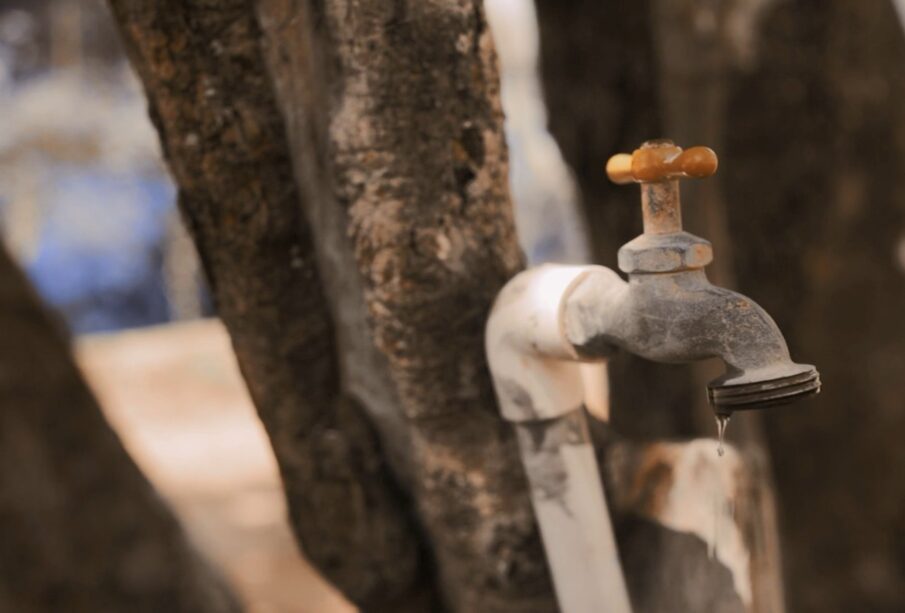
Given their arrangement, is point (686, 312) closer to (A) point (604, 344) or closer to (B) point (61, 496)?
(A) point (604, 344)

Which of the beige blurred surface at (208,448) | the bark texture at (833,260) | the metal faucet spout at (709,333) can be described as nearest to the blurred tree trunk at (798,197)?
the bark texture at (833,260)

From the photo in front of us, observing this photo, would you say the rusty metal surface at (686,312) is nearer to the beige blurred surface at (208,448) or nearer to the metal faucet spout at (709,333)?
the metal faucet spout at (709,333)

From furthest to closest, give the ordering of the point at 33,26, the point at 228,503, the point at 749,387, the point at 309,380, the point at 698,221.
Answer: the point at 33,26
the point at 228,503
the point at 698,221
the point at 309,380
the point at 749,387

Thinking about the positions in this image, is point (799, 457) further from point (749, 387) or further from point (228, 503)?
point (228, 503)

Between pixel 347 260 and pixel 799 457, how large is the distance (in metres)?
1.54

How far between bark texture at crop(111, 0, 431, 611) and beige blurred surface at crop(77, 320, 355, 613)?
1.41 m

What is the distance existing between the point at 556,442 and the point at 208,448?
3.43 meters

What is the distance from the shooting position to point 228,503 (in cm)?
344

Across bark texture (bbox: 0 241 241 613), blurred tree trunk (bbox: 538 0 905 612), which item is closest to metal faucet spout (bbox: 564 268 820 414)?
blurred tree trunk (bbox: 538 0 905 612)

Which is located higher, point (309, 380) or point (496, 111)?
point (496, 111)

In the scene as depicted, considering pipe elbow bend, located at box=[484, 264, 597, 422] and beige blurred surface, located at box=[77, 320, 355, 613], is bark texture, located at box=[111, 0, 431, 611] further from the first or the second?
beige blurred surface, located at box=[77, 320, 355, 613]

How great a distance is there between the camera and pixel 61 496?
6.16ft

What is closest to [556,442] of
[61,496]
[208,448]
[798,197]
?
[61,496]

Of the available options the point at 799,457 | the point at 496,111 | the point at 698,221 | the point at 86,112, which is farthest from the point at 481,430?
the point at 86,112
